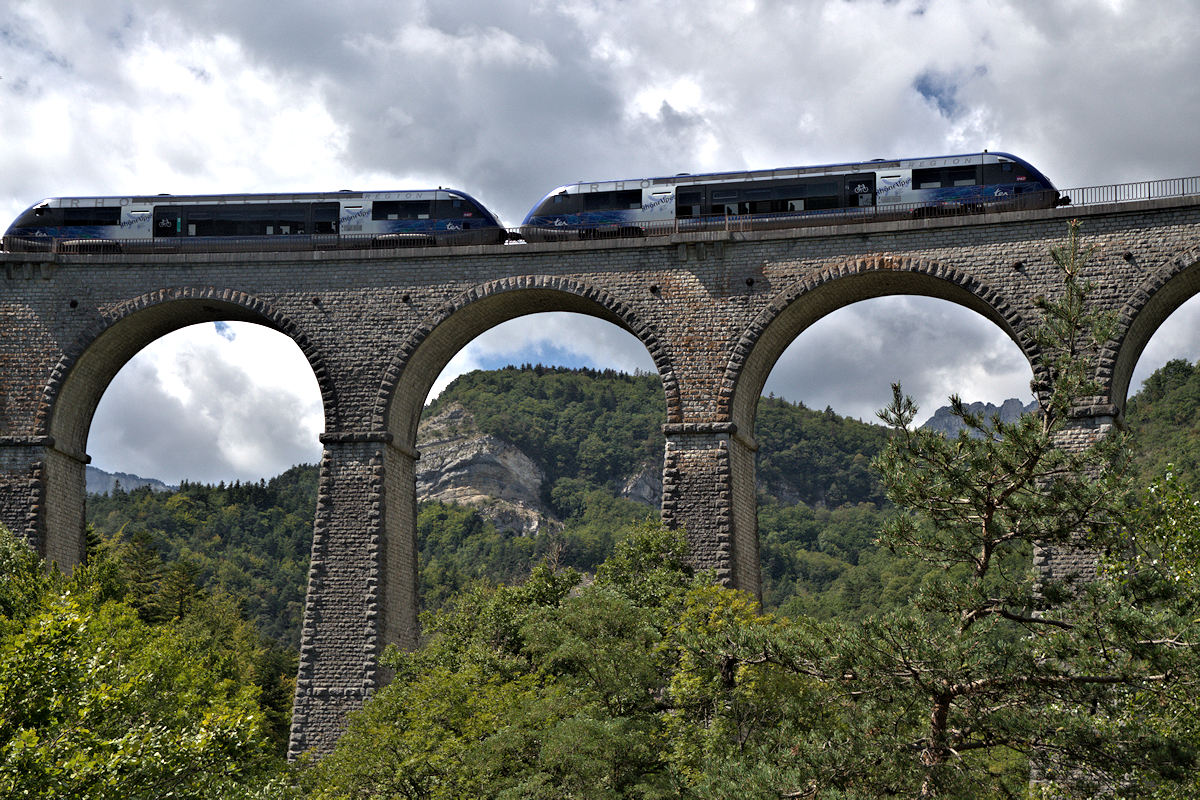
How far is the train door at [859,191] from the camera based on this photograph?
29766 millimetres

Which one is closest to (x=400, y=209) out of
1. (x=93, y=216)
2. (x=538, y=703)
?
(x=93, y=216)

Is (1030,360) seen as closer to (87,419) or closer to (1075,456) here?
(1075,456)

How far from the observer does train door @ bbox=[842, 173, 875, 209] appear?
97.7ft

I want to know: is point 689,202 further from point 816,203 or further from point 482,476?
point 482,476

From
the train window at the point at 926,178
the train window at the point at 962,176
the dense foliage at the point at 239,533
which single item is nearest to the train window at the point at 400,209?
the train window at the point at 926,178

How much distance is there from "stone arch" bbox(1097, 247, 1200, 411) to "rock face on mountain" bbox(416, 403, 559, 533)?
334ft

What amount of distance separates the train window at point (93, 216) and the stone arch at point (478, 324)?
8.64 meters

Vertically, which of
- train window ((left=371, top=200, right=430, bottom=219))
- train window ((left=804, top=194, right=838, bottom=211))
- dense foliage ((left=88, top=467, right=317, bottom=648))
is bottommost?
dense foliage ((left=88, top=467, right=317, bottom=648))

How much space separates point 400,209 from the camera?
3209 centimetres

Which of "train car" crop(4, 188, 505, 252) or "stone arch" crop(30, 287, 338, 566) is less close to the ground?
"train car" crop(4, 188, 505, 252)

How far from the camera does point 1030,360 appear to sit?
26109 millimetres

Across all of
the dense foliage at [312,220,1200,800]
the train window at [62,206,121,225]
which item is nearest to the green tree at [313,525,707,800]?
the dense foliage at [312,220,1200,800]

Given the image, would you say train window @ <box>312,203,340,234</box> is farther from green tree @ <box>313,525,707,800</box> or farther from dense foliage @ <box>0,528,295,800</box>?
green tree @ <box>313,525,707,800</box>

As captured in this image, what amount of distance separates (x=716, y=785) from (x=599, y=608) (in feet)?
22.4
